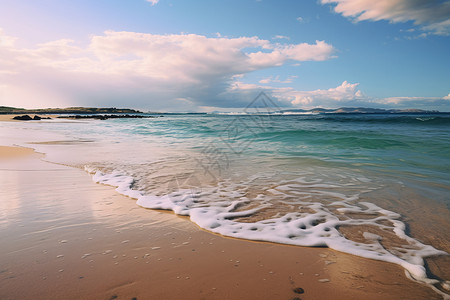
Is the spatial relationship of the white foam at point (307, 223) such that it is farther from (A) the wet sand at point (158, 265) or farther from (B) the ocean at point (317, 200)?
(A) the wet sand at point (158, 265)

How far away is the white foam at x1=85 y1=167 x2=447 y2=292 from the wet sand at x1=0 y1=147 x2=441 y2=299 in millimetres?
130

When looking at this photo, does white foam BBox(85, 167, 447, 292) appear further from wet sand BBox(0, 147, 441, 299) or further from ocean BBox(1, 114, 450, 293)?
wet sand BBox(0, 147, 441, 299)

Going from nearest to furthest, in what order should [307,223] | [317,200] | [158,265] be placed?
[158,265]
[307,223]
[317,200]

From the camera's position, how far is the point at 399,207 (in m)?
3.48

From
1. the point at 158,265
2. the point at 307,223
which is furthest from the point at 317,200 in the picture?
the point at 158,265

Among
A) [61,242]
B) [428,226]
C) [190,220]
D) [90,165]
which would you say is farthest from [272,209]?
[90,165]

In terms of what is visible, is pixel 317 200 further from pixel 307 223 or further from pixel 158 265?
pixel 158 265

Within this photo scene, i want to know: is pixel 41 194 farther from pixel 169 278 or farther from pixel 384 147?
pixel 384 147

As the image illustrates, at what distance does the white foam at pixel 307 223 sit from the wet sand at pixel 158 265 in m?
0.13

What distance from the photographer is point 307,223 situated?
296cm

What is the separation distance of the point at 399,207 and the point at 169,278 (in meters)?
3.43

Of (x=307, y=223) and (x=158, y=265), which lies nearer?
(x=158, y=265)

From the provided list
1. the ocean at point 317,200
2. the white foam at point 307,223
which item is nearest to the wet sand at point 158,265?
the white foam at point 307,223

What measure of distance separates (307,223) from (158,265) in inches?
73.0
